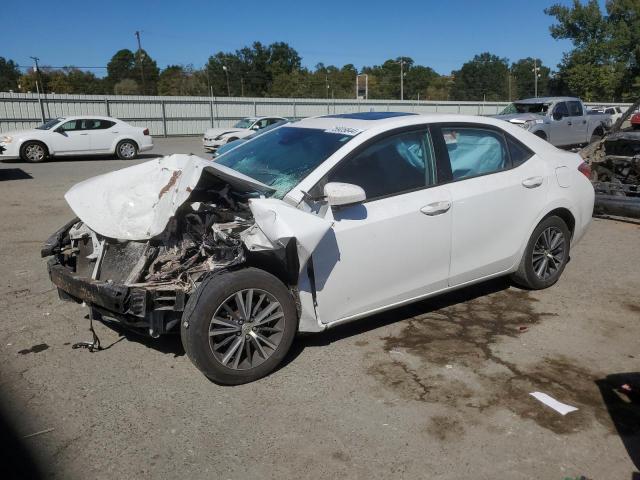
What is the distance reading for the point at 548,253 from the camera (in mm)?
5477

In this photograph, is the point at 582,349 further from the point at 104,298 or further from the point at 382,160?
the point at 104,298

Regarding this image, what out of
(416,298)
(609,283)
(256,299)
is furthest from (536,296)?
(256,299)

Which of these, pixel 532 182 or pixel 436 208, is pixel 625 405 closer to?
pixel 436 208

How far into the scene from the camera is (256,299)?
3812 millimetres

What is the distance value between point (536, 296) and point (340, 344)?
222cm

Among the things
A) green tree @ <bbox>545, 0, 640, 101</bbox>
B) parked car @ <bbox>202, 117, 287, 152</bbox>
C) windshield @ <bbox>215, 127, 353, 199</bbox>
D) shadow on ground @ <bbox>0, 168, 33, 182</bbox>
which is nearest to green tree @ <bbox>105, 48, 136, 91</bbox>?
green tree @ <bbox>545, 0, 640, 101</bbox>

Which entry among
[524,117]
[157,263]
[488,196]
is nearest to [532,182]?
[488,196]

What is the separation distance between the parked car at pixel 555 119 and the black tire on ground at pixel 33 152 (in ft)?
47.3

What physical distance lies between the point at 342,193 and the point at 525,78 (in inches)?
4474

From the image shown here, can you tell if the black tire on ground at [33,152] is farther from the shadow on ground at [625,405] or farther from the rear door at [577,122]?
the shadow on ground at [625,405]

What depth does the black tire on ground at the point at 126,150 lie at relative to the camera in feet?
65.2

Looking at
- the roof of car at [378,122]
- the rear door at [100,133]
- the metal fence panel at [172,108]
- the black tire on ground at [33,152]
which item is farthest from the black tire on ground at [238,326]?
the metal fence panel at [172,108]

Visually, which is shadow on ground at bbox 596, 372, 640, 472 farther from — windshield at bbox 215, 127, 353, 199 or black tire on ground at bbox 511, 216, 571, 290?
windshield at bbox 215, 127, 353, 199

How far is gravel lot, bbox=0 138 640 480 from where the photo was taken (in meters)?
3.03
